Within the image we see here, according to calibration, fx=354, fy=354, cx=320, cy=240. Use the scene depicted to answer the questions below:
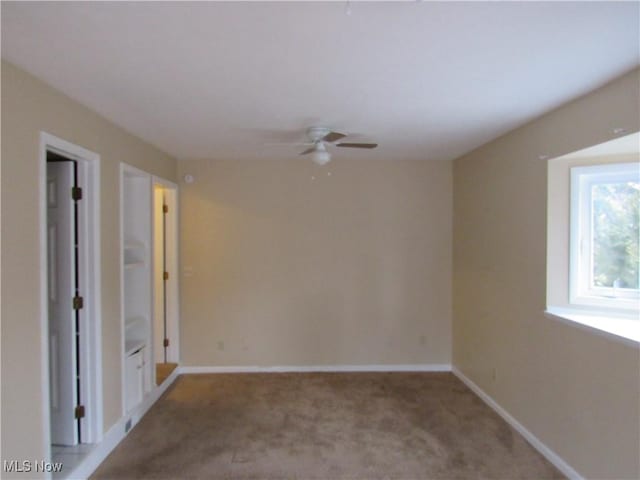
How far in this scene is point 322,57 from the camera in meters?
1.79

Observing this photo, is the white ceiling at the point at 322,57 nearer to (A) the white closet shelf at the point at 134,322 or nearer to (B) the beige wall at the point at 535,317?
(B) the beige wall at the point at 535,317

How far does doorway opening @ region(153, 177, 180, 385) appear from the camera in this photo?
13.7 feet

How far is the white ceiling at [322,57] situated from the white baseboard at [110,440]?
2.45m

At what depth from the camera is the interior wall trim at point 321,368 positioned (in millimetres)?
4320

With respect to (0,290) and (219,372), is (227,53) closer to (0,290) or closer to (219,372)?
(0,290)

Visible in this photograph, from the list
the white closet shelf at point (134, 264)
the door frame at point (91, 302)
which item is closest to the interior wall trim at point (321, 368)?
the white closet shelf at point (134, 264)

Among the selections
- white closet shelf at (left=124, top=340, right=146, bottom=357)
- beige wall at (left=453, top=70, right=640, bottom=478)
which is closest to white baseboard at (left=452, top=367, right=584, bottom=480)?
beige wall at (left=453, top=70, right=640, bottom=478)

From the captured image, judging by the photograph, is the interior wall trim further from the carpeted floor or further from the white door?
Answer: the white door

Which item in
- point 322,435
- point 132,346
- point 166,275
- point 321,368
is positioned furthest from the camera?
point 321,368

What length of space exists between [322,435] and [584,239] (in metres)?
2.59

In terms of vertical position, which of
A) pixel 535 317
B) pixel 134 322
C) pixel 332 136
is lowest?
pixel 134 322

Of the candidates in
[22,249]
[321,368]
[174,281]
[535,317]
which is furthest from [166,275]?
[535,317]

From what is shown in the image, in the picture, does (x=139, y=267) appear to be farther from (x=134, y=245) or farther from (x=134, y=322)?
(x=134, y=322)

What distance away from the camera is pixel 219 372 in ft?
14.1
